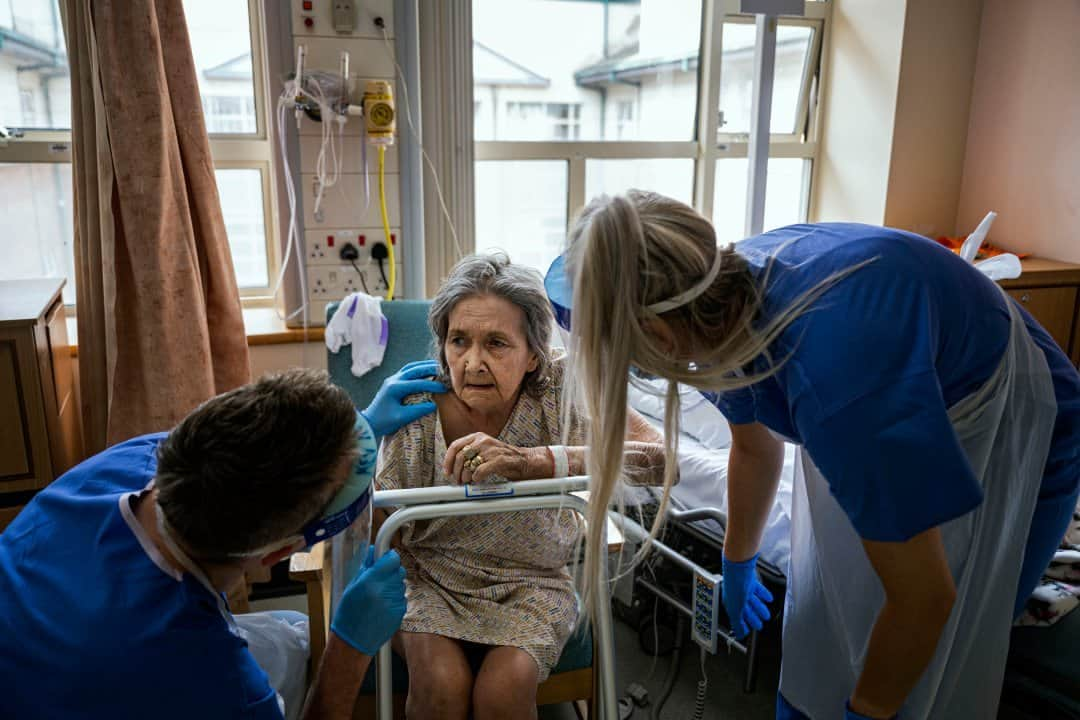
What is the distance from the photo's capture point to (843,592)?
138 cm

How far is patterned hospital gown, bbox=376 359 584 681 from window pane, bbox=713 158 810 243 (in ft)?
7.40

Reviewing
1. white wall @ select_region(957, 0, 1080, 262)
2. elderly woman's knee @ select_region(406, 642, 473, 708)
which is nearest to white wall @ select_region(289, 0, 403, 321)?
elderly woman's knee @ select_region(406, 642, 473, 708)

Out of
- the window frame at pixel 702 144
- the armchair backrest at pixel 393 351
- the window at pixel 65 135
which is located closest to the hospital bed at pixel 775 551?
the armchair backrest at pixel 393 351

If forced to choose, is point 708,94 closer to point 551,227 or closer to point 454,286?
point 551,227

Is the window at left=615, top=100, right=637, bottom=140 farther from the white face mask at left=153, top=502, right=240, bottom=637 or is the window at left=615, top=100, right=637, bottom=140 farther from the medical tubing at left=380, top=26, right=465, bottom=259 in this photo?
the white face mask at left=153, top=502, right=240, bottom=637

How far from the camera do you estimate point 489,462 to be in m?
1.58

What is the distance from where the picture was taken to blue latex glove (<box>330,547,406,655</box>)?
133 cm

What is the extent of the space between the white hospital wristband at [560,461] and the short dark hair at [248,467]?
0.64m

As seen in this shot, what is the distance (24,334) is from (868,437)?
1.91 m

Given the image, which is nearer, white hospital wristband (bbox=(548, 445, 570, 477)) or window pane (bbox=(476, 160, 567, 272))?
white hospital wristband (bbox=(548, 445, 570, 477))

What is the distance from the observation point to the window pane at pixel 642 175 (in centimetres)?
350

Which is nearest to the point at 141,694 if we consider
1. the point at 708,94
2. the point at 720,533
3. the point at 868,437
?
the point at 868,437

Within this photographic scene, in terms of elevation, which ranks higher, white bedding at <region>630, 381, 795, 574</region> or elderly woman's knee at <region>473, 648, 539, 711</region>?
white bedding at <region>630, 381, 795, 574</region>

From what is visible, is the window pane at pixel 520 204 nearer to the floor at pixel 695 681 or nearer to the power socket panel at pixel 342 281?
the power socket panel at pixel 342 281
